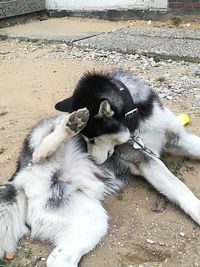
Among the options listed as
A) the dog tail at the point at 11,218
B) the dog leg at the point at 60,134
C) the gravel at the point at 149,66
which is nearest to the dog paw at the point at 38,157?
the dog leg at the point at 60,134

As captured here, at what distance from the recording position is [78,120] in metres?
3.12

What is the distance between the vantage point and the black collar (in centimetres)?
340

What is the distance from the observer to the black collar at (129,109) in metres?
3.40

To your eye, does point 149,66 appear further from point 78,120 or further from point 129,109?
point 78,120

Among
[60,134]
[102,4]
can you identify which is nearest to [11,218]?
[60,134]

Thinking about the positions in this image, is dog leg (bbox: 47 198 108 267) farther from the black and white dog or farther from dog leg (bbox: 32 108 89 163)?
the black and white dog

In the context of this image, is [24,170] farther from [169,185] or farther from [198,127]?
[198,127]

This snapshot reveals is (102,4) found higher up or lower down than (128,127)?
lower down

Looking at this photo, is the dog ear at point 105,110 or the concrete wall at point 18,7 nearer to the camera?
the dog ear at point 105,110

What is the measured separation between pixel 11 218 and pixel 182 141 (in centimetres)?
159

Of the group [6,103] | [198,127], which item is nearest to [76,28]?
[6,103]

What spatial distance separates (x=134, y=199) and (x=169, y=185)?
0.29 m

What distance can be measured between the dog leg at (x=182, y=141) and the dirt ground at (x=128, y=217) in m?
0.09

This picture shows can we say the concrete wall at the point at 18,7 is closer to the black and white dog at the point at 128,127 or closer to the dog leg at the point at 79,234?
the black and white dog at the point at 128,127
